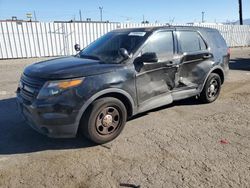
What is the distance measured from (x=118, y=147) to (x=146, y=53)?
1619 mm

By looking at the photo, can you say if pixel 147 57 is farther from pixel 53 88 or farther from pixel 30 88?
pixel 30 88

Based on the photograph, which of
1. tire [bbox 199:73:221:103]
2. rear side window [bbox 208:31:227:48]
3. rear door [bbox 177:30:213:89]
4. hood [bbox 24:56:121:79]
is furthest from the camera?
rear side window [bbox 208:31:227:48]

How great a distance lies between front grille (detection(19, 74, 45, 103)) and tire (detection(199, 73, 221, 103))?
12.4 ft

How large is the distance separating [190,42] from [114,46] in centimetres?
172

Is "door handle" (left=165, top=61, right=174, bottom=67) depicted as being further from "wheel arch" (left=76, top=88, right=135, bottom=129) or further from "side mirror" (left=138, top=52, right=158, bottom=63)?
"wheel arch" (left=76, top=88, right=135, bottom=129)

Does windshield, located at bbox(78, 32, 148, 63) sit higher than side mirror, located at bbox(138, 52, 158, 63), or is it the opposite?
windshield, located at bbox(78, 32, 148, 63)

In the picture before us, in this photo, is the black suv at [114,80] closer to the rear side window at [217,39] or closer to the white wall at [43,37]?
the rear side window at [217,39]

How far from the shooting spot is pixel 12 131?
4.72 metres

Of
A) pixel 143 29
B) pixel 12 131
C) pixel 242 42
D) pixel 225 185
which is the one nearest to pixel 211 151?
pixel 225 185

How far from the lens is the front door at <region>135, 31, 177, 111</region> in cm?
459

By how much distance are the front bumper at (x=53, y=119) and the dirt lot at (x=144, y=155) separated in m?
0.34

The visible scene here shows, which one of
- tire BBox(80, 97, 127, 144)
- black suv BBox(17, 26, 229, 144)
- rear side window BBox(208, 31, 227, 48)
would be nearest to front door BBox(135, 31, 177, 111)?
black suv BBox(17, 26, 229, 144)

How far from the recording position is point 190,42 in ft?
18.4

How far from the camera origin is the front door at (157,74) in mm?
4591
